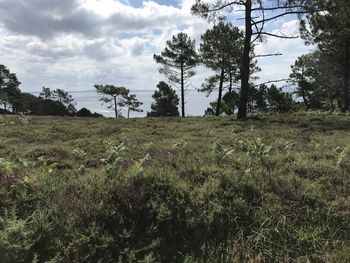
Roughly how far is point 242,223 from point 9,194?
10.8 feet

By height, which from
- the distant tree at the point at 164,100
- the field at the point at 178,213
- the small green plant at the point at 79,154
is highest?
the distant tree at the point at 164,100

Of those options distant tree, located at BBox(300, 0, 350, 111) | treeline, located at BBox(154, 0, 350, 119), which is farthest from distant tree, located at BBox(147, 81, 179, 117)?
distant tree, located at BBox(300, 0, 350, 111)

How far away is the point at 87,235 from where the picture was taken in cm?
539

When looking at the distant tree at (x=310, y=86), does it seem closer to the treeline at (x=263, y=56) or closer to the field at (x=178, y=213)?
the treeline at (x=263, y=56)

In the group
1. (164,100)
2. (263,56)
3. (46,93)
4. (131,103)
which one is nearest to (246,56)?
(263,56)

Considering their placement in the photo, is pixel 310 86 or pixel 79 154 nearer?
pixel 79 154

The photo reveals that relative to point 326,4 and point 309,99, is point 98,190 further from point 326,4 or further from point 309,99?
point 309,99

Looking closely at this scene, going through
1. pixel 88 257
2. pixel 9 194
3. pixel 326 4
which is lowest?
pixel 88 257

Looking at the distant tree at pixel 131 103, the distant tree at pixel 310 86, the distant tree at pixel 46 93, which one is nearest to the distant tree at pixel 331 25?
the distant tree at pixel 310 86

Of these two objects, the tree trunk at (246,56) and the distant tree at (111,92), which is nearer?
the tree trunk at (246,56)

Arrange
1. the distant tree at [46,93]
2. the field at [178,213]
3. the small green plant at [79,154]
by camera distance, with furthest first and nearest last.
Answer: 1. the distant tree at [46,93]
2. the small green plant at [79,154]
3. the field at [178,213]

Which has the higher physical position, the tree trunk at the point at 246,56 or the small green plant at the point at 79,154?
the tree trunk at the point at 246,56

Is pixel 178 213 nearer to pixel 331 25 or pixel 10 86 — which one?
pixel 331 25

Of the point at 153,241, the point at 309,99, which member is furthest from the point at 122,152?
the point at 309,99
